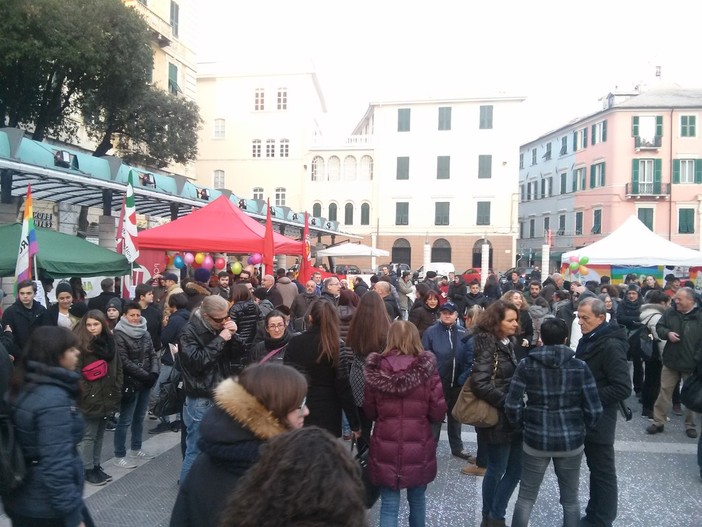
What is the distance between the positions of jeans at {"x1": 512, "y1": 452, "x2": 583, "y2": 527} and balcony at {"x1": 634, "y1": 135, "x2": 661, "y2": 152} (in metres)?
39.5

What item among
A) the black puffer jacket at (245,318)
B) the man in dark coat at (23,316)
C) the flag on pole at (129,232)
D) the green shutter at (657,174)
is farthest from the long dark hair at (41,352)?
the green shutter at (657,174)

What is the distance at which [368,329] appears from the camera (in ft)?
13.9

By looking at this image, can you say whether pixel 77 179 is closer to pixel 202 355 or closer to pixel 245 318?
pixel 245 318

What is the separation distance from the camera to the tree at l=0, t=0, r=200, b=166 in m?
15.3

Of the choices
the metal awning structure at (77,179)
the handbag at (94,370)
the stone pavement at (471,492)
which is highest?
the metal awning structure at (77,179)

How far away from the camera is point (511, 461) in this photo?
13.2ft

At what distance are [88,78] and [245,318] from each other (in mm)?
15295

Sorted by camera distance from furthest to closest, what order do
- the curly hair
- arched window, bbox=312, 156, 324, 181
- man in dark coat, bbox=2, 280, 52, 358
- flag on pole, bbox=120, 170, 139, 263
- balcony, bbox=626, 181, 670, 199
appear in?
arched window, bbox=312, 156, 324, 181
balcony, bbox=626, 181, 670, 199
flag on pole, bbox=120, 170, 139, 263
man in dark coat, bbox=2, 280, 52, 358
the curly hair

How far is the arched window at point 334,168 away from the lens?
42.4 meters

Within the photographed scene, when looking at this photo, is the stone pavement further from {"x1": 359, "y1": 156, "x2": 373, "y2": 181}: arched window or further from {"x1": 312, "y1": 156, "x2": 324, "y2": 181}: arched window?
{"x1": 359, "y1": 156, "x2": 373, "y2": 181}: arched window

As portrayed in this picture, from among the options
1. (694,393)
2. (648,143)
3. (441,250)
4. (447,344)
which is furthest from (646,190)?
(447,344)

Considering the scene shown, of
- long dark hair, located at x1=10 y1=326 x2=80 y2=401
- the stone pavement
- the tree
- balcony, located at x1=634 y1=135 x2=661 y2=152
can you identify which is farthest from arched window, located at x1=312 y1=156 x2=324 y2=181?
long dark hair, located at x1=10 y1=326 x2=80 y2=401

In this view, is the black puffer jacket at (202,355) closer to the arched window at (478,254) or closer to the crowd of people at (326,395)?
the crowd of people at (326,395)

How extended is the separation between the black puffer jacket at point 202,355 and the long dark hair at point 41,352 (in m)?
1.36
